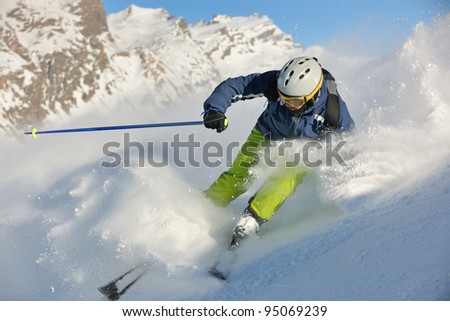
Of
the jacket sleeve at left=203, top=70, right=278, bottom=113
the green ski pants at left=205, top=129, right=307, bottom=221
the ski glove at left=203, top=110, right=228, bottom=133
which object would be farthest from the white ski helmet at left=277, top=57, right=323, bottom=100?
the green ski pants at left=205, top=129, right=307, bottom=221

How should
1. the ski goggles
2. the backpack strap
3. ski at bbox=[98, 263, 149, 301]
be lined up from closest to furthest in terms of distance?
ski at bbox=[98, 263, 149, 301] → the ski goggles → the backpack strap

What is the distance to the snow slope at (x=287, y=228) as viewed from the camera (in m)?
3.46

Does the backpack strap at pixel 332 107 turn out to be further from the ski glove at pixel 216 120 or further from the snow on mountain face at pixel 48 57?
the snow on mountain face at pixel 48 57

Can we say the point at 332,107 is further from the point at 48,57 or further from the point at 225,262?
the point at 48,57

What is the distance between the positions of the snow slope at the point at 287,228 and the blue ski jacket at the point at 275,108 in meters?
0.48

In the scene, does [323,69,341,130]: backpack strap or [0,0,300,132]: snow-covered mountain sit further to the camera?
[0,0,300,132]: snow-covered mountain

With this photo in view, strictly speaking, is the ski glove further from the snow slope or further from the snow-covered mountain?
the snow-covered mountain

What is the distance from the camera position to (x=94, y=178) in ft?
22.3

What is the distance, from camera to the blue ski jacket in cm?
514

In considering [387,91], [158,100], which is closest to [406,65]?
[387,91]

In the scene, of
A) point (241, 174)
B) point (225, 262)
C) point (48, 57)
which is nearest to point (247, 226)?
point (225, 262)

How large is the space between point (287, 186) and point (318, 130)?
0.76 metres

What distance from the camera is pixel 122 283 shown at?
4.86 metres

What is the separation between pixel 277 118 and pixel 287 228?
4.28 ft
